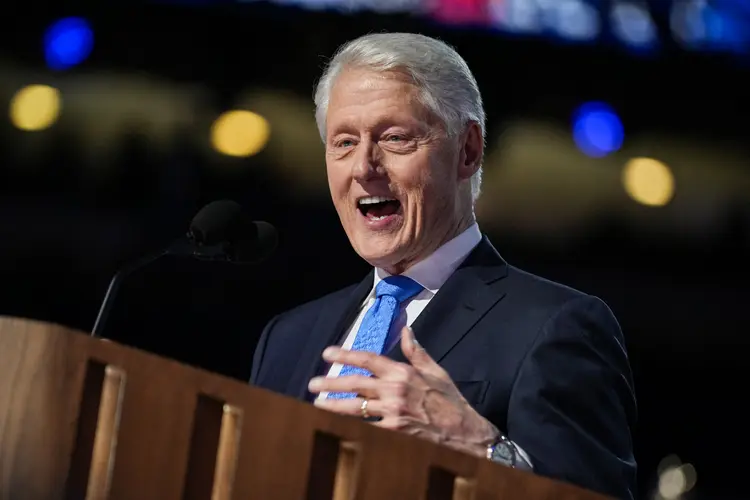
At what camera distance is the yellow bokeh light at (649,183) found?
639 cm

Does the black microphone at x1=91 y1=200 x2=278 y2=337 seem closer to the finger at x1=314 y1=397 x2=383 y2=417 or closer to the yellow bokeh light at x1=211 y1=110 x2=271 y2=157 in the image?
the finger at x1=314 y1=397 x2=383 y2=417

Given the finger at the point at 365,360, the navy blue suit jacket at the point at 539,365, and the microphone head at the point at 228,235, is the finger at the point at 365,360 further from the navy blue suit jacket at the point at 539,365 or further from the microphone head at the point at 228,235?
the microphone head at the point at 228,235

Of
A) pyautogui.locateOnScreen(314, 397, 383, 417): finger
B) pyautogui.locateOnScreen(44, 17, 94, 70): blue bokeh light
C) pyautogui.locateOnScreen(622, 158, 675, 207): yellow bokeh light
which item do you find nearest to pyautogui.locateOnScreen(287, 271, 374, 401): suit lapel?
pyautogui.locateOnScreen(314, 397, 383, 417): finger

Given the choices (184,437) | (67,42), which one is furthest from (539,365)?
(67,42)

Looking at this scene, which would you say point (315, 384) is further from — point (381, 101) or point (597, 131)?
point (597, 131)

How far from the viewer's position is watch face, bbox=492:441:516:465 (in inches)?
63.7

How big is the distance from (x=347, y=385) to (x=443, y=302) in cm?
57

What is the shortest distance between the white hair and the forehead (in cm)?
1

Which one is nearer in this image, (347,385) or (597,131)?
(347,385)

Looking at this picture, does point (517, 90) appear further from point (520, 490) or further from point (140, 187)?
point (520, 490)

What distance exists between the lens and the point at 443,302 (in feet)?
6.71

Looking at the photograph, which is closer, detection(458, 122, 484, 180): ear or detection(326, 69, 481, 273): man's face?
detection(326, 69, 481, 273): man's face

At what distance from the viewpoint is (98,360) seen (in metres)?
1.33

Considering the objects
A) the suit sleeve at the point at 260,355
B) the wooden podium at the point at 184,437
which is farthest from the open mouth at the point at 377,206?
the wooden podium at the point at 184,437
